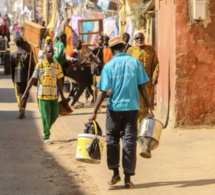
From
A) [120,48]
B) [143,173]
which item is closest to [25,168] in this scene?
[143,173]

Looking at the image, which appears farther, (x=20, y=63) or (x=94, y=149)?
(x=20, y=63)

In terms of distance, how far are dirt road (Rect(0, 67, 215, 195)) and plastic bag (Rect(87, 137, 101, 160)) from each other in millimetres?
415

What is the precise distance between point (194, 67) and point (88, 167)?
3.30 meters

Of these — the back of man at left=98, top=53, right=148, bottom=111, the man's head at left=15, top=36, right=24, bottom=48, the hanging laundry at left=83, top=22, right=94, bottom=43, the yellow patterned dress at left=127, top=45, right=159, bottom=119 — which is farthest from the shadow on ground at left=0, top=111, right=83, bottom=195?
the hanging laundry at left=83, top=22, right=94, bottom=43

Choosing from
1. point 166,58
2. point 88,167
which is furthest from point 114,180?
point 166,58

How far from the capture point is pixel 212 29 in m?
9.73

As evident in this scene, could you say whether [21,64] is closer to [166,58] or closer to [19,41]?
[19,41]

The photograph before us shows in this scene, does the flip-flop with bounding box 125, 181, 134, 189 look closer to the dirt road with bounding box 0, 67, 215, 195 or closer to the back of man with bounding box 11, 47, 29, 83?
the dirt road with bounding box 0, 67, 215, 195

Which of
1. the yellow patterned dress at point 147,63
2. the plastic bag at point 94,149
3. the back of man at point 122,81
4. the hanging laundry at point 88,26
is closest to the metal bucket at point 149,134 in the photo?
the back of man at point 122,81

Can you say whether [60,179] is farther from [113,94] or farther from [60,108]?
[60,108]

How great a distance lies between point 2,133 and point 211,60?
4138mm

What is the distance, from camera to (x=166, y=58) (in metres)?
10.4

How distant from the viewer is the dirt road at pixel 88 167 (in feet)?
20.4

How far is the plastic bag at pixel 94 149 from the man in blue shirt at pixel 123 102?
169 mm
